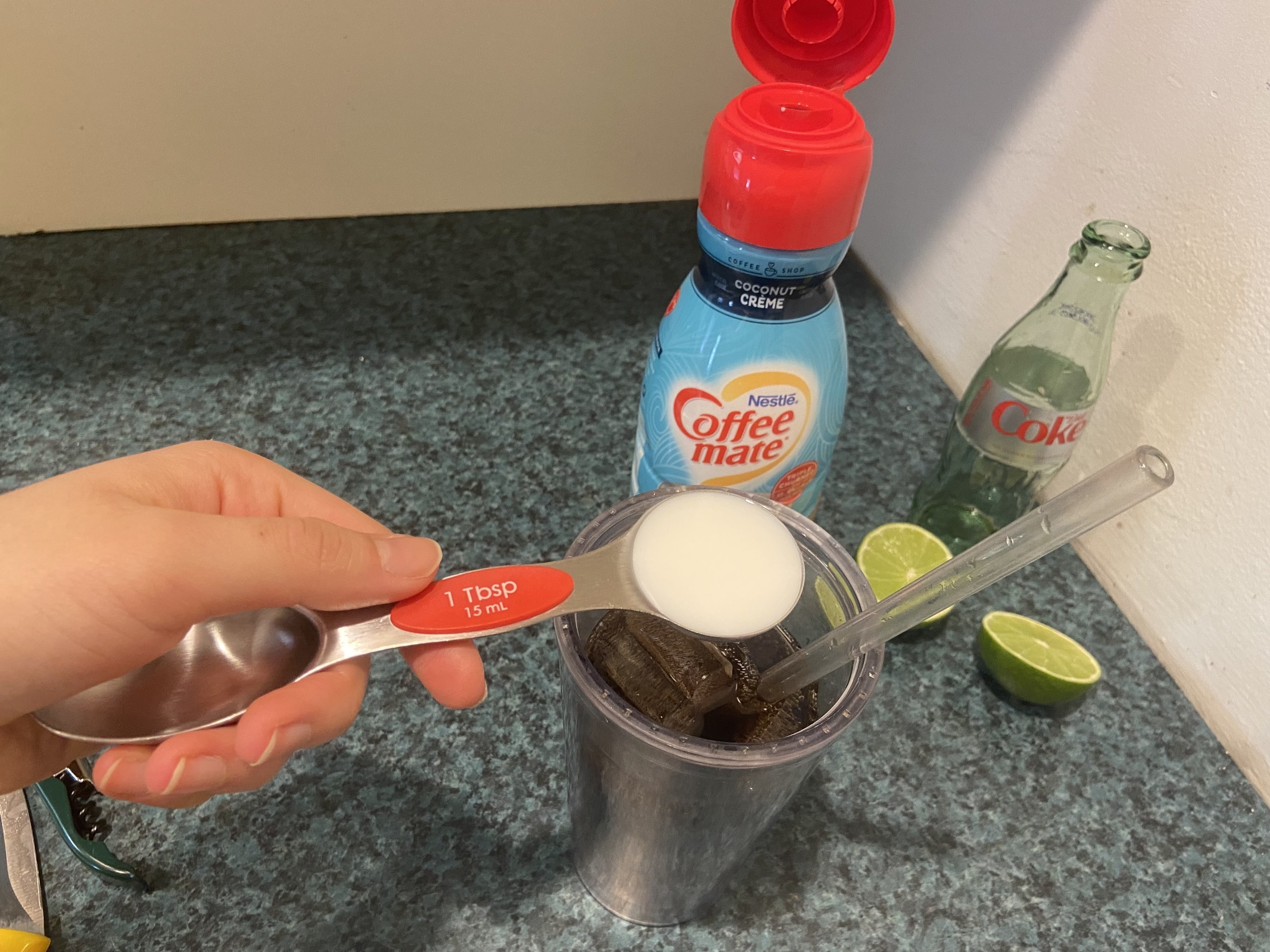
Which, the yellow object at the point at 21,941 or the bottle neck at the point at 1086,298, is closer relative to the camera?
the yellow object at the point at 21,941

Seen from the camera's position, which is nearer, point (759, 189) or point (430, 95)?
point (759, 189)

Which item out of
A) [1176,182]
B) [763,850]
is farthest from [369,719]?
[1176,182]

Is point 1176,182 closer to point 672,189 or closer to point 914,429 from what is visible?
point 914,429

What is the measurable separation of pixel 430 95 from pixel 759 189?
1.78ft

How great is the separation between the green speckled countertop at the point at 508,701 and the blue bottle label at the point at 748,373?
0.56 feet

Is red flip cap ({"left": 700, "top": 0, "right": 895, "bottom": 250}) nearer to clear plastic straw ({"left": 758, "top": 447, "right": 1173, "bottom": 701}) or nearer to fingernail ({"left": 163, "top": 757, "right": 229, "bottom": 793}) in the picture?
clear plastic straw ({"left": 758, "top": 447, "right": 1173, "bottom": 701})

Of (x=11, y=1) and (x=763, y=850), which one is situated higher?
(x=11, y=1)

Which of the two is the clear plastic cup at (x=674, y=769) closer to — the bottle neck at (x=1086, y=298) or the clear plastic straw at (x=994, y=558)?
the clear plastic straw at (x=994, y=558)

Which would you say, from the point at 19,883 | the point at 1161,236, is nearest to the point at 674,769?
the point at 19,883

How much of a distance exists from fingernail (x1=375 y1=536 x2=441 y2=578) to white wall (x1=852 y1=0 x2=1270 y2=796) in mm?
523

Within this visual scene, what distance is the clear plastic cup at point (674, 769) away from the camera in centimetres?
37

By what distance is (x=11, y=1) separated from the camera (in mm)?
701

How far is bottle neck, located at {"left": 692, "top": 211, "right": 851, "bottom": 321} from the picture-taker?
18.4 inches

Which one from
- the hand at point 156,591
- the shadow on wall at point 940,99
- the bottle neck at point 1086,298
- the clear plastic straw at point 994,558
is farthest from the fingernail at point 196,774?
the shadow on wall at point 940,99
